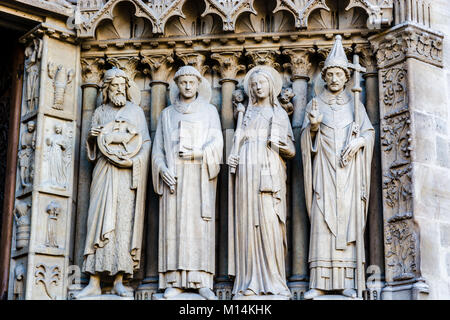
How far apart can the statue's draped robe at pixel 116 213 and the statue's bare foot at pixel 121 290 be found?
0.44ft

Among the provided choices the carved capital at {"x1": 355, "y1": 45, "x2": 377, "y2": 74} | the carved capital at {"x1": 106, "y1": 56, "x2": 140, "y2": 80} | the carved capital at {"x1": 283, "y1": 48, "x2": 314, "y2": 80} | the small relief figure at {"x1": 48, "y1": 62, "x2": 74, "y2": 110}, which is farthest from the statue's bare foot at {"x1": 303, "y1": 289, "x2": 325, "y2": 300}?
the small relief figure at {"x1": 48, "y1": 62, "x2": 74, "y2": 110}

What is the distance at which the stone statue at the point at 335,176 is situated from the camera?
1289cm

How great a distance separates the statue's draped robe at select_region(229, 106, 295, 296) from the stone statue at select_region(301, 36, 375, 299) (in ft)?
1.03

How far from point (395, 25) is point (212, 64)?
2204 mm

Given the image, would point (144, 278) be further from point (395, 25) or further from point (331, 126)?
point (395, 25)

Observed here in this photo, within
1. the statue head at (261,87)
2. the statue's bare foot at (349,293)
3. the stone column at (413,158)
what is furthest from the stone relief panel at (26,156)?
the stone column at (413,158)

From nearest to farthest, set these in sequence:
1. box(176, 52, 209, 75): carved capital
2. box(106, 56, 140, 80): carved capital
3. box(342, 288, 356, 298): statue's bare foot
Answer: box(342, 288, 356, 298): statue's bare foot → box(176, 52, 209, 75): carved capital → box(106, 56, 140, 80): carved capital

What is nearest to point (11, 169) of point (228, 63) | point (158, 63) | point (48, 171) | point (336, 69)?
point (48, 171)

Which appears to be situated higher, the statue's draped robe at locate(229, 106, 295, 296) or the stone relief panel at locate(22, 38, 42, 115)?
the stone relief panel at locate(22, 38, 42, 115)

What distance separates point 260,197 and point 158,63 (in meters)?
2.26

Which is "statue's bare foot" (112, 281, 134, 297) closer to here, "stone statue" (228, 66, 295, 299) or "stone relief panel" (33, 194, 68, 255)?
"stone relief panel" (33, 194, 68, 255)

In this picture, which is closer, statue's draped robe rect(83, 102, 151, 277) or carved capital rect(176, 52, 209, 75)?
statue's draped robe rect(83, 102, 151, 277)

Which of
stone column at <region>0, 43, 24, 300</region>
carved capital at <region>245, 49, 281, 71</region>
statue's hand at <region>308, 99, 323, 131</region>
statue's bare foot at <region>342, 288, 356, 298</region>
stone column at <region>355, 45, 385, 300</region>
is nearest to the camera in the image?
statue's bare foot at <region>342, 288, 356, 298</region>

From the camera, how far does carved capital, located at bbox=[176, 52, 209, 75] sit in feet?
46.4
